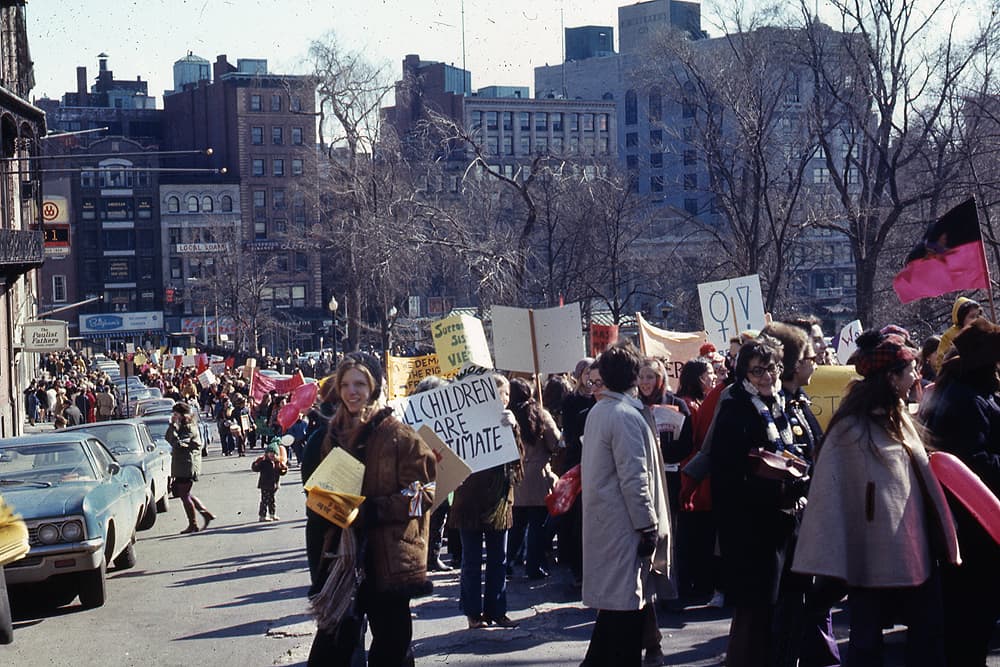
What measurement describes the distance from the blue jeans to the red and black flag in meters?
3.86

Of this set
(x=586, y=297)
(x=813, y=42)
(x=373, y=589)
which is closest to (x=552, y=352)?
(x=373, y=589)

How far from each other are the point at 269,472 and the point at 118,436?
8.90 ft

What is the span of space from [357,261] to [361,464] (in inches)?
1445

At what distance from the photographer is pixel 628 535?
6.60 meters

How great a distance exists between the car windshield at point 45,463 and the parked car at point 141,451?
3.82 m

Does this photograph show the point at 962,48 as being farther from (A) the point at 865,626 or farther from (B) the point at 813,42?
(A) the point at 865,626

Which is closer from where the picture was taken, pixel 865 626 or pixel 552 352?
pixel 865 626

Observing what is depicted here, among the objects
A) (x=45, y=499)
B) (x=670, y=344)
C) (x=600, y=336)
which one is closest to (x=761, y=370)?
(x=45, y=499)

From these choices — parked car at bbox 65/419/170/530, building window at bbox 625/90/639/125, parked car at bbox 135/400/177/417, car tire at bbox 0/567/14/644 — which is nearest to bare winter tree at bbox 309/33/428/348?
parked car at bbox 135/400/177/417

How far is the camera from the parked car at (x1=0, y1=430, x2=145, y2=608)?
10.4 m

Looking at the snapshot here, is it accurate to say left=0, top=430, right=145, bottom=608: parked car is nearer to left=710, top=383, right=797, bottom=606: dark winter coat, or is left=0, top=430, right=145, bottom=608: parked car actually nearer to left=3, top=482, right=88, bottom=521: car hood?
left=3, top=482, right=88, bottom=521: car hood

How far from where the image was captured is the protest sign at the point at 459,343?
38.9 ft

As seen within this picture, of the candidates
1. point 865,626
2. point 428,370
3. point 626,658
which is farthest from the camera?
point 428,370

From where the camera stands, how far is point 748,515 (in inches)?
258
